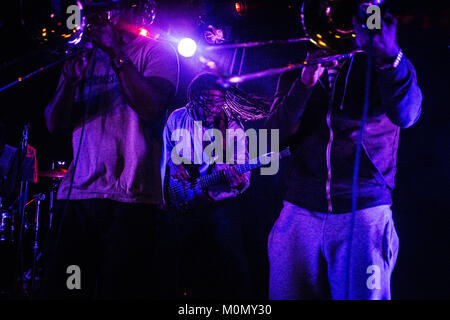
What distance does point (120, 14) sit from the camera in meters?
2.25

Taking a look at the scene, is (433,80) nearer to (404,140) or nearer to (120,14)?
(404,140)

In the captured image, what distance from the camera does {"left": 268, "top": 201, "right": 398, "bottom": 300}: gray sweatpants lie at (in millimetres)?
1521

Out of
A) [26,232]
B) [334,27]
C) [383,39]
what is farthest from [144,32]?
[26,232]

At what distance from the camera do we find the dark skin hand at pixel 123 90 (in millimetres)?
1918

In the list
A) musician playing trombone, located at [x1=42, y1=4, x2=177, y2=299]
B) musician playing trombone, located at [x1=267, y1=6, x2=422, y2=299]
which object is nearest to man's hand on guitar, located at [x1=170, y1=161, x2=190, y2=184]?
musician playing trombone, located at [x1=42, y1=4, x2=177, y2=299]

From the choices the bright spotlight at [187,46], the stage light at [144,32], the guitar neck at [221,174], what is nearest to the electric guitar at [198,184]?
the guitar neck at [221,174]

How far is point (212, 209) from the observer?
3.73 m

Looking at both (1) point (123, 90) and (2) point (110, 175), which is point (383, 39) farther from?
(2) point (110, 175)

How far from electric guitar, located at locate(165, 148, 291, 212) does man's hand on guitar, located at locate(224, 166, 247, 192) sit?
0.14 feet

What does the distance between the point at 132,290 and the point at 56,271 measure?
42cm

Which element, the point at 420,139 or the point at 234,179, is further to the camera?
the point at 234,179

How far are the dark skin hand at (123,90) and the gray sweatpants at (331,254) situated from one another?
95cm

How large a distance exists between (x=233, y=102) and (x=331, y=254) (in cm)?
301

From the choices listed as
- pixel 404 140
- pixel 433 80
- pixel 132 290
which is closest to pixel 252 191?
pixel 404 140
